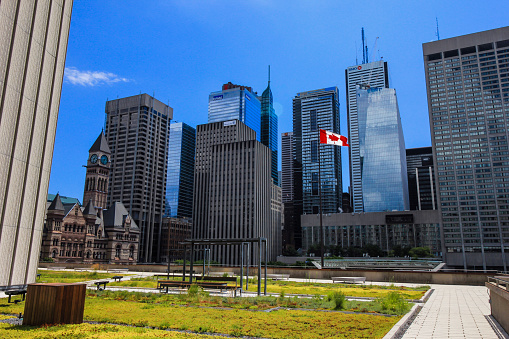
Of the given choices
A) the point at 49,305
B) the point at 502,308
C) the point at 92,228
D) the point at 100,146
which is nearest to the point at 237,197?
the point at 100,146

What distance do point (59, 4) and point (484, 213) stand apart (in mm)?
169191

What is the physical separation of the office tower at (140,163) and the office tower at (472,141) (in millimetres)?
133877

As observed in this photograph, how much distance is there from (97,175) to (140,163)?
47.4m

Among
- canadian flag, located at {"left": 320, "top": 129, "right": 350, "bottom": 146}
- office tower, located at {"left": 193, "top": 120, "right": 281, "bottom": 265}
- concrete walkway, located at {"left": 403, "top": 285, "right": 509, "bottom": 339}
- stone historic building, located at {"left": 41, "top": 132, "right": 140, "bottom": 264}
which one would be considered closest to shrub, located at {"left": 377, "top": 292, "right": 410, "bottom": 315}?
concrete walkway, located at {"left": 403, "top": 285, "right": 509, "bottom": 339}

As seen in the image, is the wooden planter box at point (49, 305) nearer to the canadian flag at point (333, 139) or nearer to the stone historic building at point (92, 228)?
the canadian flag at point (333, 139)

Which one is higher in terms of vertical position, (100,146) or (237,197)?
(100,146)

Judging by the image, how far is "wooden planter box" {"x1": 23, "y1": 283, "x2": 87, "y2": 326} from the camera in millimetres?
11508

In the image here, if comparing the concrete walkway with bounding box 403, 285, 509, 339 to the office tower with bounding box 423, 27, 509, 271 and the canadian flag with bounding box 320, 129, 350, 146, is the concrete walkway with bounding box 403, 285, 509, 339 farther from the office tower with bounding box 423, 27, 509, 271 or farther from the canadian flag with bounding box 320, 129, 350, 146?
the office tower with bounding box 423, 27, 509, 271

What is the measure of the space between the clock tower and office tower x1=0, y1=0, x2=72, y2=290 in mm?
117947

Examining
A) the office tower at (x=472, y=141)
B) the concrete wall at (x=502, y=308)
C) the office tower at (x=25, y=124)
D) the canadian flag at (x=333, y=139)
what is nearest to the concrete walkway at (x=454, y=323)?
the concrete wall at (x=502, y=308)

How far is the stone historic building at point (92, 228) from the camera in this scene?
354ft

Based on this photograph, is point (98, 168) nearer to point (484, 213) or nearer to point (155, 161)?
point (155, 161)

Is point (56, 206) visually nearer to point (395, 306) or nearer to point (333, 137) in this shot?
point (333, 137)

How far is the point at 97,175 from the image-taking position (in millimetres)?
138875
